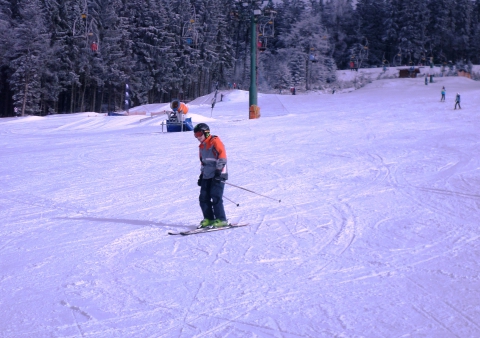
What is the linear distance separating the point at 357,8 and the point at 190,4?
132 ft

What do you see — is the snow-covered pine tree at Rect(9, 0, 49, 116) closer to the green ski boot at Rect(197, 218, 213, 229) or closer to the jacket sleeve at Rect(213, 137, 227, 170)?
the green ski boot at Rect(197, 218, 213, 229)

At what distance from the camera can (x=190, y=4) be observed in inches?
2527

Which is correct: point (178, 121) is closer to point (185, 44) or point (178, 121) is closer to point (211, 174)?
point (211, 174)

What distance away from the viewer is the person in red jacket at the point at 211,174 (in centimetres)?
658

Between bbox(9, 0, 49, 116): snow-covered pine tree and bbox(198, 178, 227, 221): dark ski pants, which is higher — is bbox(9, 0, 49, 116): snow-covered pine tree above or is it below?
above

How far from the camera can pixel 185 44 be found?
2378 inches

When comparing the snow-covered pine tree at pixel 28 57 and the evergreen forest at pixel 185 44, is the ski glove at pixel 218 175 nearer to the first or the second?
the evergreen forest at pixel 185 44

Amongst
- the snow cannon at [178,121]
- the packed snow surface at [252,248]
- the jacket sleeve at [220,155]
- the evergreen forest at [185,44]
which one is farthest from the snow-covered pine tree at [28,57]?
the jacket sleeve at [220,155]

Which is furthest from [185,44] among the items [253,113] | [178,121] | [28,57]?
[178,121]

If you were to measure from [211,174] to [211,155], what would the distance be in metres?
0.25

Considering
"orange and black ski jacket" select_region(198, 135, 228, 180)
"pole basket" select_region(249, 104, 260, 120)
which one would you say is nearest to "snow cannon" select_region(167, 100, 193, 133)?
"pole basket" select_region(249, 104, 260, 120)

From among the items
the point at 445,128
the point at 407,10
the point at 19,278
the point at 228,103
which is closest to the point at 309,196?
the point at 19,278

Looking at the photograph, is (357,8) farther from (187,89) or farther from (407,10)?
(187,89)

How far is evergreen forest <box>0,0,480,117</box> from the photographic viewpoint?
42719mm
